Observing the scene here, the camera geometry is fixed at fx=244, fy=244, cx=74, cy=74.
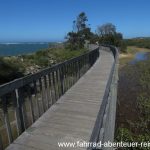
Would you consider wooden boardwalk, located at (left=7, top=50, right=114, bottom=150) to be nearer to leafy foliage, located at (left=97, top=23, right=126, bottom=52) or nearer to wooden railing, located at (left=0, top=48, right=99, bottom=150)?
wooden railing, located at (left=0, top=48, right=99, bottom=150)

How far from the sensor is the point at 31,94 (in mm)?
5543

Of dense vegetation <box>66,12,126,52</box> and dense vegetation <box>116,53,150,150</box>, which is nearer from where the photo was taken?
dense vegetation <box>116,53,150,150</box>

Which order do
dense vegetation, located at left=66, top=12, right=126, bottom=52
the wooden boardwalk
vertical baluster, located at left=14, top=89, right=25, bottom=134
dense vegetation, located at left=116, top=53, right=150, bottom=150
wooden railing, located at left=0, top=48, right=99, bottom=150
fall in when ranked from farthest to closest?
dense vegetation, located at left=66, top=12, right=126, bottom=52, dense vegetation, located at left=116, top=53, right=150, bottom=150, vertical baluster, located at left=14, top=89, right=25, bottom=134, wooden railing, located at left=0, top=48, right=99, bottom=150, the wooden boardwalk

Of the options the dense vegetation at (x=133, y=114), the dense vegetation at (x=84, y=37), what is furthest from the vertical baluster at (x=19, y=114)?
the dense vegetation at (x=84, y=37)

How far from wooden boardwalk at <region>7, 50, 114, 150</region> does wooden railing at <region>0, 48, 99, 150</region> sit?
176 millimetres

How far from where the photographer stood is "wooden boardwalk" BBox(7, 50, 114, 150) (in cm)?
438

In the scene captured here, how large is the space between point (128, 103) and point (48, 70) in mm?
5329

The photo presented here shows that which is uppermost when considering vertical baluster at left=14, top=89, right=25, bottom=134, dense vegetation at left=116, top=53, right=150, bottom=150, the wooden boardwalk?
vertical baluster at left=14, top=89, right=25, bottom=134

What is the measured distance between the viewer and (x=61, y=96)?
7340mm

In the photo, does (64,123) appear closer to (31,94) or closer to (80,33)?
(31,94)

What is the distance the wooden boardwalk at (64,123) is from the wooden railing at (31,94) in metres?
0.18

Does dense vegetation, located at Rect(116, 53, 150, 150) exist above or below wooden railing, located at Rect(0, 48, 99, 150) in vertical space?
below

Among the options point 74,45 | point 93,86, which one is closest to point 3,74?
point 93,86

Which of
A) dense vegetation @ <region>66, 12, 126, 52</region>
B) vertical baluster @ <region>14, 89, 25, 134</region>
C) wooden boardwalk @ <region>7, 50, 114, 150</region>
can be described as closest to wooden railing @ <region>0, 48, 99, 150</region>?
vertical baluster @ <region>14, 89, 25, 134</region>
